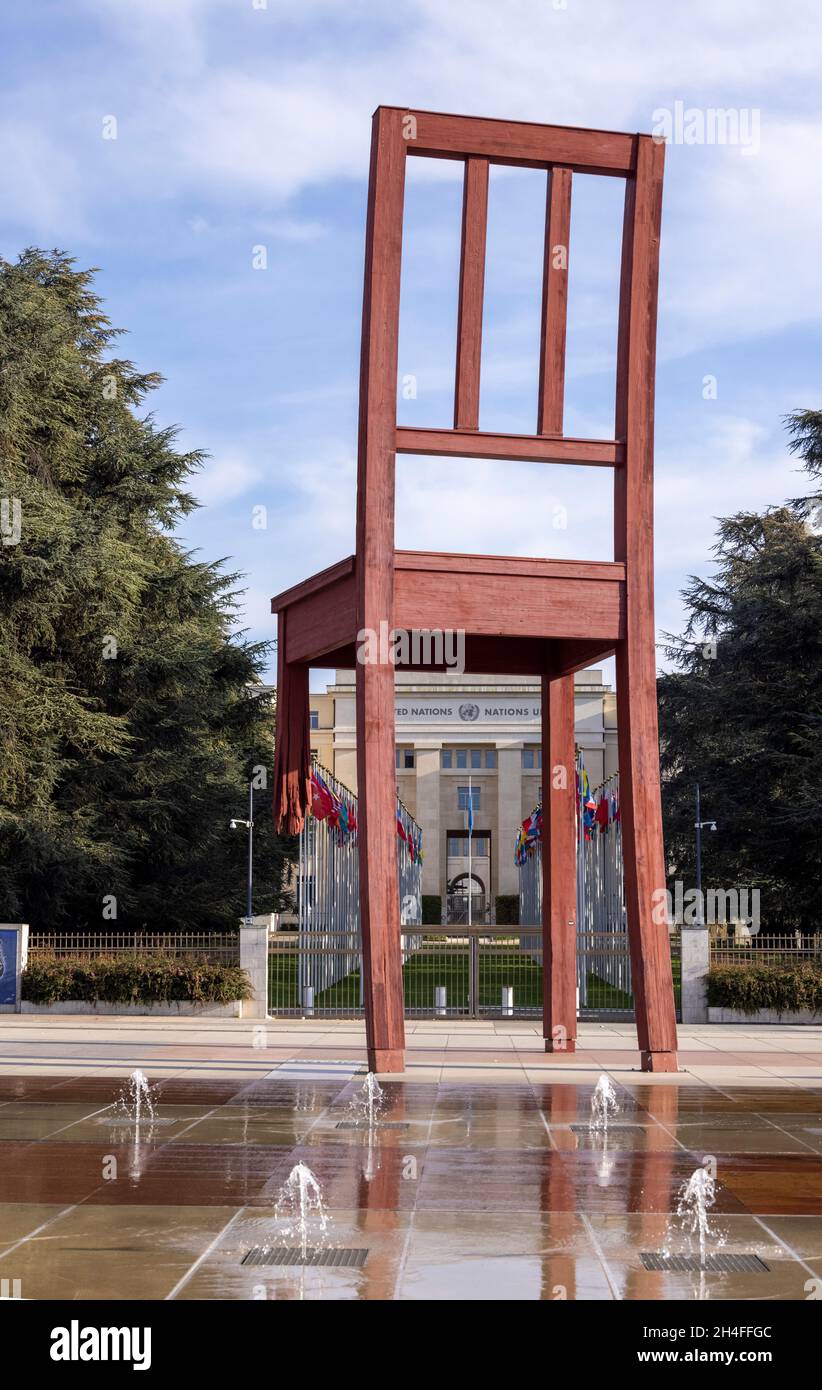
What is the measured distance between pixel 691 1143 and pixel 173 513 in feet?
116

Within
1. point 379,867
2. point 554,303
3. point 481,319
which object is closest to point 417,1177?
point 379,867

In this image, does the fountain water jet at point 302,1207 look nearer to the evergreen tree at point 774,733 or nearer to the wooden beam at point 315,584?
the wooden beam at point 315,584

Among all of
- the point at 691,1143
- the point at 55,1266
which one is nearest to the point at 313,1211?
the point at 55,1266

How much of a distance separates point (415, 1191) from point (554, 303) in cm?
885

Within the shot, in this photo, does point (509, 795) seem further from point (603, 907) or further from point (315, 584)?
point (315, 584)

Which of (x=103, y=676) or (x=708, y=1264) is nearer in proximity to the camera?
(x=708, y=1264)

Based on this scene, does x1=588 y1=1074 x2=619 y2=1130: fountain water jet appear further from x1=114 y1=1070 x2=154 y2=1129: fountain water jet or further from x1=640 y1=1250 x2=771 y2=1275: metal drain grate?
x1=640 y1=1250 x2=771 y2=1275: metal drain grate

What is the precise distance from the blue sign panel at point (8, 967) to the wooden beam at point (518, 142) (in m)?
16.2

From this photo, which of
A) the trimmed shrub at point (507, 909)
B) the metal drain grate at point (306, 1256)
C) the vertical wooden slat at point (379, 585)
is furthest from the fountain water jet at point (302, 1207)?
the trimmed shrub at point (507, 909)

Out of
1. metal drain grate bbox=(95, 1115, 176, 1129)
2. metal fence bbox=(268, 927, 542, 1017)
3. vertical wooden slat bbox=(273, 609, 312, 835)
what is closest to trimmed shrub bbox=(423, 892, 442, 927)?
metal fence bbox=(268, 927, 542, 1017)

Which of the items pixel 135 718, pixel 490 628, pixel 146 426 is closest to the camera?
pixel 490 628

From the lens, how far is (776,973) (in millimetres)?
22953

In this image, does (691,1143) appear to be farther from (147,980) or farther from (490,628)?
(147,980)

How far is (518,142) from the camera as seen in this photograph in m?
13.4
